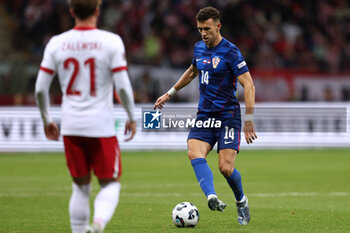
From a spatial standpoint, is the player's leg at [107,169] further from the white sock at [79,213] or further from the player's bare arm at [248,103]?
the player's bare arm at [248,103]

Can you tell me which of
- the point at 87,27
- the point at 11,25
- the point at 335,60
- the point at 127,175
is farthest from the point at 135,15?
the point at 87,27

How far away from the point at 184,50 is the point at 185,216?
54.2 feet

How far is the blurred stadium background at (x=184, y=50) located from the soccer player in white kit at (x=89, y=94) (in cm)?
1402

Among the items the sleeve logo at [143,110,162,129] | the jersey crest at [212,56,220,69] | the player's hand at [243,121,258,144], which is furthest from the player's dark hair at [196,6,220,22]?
the sleeve logo at [143,110,162,129]

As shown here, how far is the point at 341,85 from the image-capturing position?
77.6 feet

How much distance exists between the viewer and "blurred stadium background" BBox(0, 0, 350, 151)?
21.0m

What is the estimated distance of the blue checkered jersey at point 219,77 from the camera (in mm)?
7953

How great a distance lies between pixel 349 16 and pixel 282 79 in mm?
5788

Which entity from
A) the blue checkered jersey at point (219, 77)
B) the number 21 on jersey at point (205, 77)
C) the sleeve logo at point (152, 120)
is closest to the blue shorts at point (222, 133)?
the blue checkered jersey at point (219, 77)

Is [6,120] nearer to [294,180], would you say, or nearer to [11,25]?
[11,25]

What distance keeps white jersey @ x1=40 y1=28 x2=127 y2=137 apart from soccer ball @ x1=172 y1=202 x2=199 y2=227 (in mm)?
2526

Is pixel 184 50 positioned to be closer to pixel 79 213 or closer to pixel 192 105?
pixel 192 105

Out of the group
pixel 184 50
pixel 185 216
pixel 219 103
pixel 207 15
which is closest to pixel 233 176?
pixel 185 216

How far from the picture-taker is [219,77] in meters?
8.01
